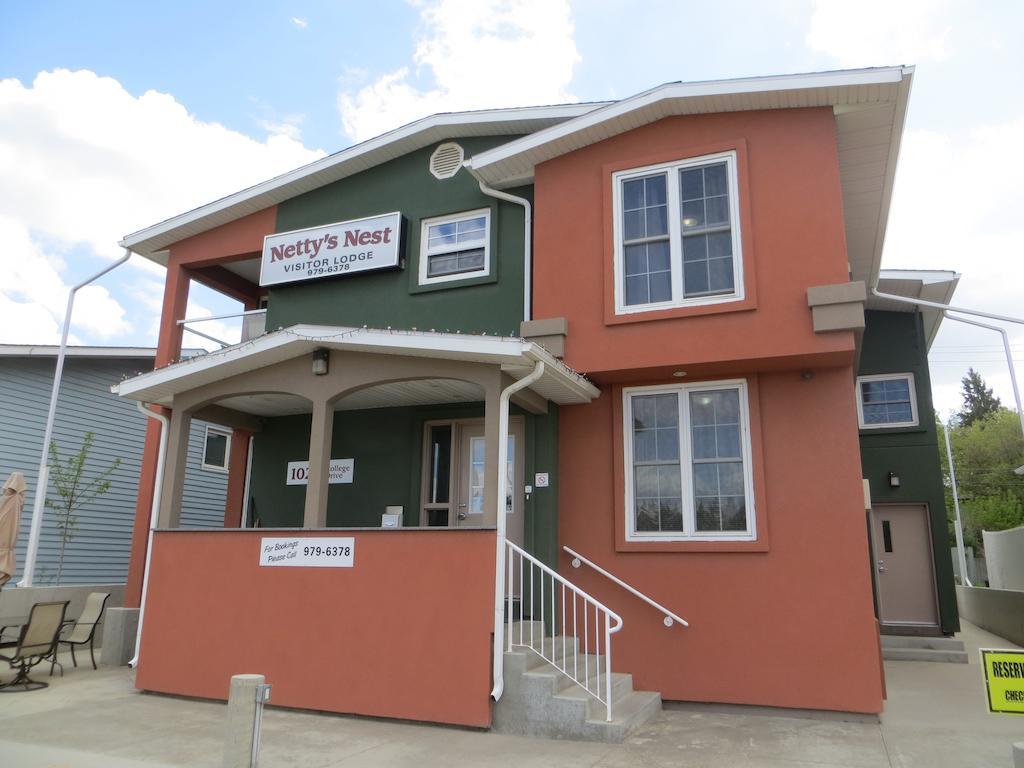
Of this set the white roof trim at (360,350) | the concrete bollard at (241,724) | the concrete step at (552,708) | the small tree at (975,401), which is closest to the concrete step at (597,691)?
the concrete step at (552,708)

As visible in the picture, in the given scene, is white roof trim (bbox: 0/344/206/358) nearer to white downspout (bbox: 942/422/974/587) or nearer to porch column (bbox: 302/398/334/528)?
porch column (bbox: 302/398/334/528)

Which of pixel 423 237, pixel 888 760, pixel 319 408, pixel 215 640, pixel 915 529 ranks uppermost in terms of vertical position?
pixel 423 237

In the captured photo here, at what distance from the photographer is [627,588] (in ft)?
25.6

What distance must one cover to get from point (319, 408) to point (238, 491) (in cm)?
408

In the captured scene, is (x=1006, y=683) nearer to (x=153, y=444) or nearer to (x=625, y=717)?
(x=625, y=717)

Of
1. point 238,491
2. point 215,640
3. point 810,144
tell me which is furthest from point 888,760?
point 238,491

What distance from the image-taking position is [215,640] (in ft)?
25.8

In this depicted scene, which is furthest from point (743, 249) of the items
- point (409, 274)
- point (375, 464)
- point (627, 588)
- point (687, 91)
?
point (375, 464)

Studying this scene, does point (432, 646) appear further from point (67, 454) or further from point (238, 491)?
point (67, 454)

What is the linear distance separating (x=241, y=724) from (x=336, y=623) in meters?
2.63

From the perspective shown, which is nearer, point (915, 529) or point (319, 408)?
point (319, 408)

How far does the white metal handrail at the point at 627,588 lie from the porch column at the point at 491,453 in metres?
1.70

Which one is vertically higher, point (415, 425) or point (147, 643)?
point (415, 425)

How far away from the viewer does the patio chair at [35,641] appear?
330 inches
